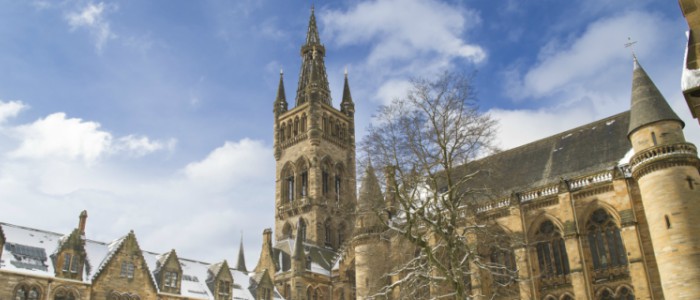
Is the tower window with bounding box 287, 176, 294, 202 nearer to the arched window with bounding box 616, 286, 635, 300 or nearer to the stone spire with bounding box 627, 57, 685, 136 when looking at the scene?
the arched window with bounding box 616, 286, 635, 300

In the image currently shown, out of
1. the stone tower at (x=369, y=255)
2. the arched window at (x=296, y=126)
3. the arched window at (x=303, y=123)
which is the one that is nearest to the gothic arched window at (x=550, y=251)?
the stone tower at (x=369, y=255)

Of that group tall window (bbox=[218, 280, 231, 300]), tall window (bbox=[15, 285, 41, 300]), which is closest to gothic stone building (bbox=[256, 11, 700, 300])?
tall window (bbox=[218, 280, 231, 300])

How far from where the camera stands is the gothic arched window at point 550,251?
30438mm

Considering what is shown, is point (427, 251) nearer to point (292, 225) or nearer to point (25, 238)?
point (25, 238)

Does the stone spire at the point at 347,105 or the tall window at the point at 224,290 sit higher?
the stone spire at the point at 347,105

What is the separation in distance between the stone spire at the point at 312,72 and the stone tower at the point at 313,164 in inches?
4.3

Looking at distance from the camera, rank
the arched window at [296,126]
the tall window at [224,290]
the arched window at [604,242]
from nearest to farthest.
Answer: the arched window at [604,242] < the tall window at [224,290] < the arched window at [296,126]

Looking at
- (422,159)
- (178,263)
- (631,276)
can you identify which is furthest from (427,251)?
(178,263)

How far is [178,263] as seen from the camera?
118 ft

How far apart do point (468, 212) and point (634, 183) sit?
29.8 ft

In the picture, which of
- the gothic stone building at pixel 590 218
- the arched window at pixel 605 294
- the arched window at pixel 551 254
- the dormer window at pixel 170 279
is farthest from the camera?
the dormer window at pixel 170 279

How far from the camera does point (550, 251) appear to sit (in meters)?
30.8

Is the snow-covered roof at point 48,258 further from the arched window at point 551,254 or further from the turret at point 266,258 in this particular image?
the arched window at point 551,254

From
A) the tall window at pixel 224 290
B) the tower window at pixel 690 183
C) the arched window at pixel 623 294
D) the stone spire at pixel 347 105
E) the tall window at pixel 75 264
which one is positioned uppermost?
the stone spire at pixel 347 105
